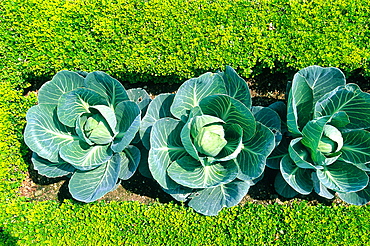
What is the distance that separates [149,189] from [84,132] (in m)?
1.18

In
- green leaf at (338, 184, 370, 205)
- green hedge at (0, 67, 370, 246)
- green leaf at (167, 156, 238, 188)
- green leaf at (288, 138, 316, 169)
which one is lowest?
green hedge at (0, 67, 370, 246)

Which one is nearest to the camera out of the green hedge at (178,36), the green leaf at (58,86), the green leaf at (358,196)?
the green leaf at (358,196)

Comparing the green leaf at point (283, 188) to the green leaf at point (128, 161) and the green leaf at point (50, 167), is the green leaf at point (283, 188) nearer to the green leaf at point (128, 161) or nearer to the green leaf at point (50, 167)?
the green leaf at point (128, 161)

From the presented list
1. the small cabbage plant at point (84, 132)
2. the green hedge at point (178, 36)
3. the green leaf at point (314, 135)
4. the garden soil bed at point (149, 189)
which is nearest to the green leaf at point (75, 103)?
the small cabbage plant at point (84, 132)

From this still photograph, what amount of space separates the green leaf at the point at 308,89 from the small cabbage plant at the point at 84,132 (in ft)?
5.71

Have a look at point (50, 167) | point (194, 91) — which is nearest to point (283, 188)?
point (194, 91)

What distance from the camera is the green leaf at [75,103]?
3576 mm

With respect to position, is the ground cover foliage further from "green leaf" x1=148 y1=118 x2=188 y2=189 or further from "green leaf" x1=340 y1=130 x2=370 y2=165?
"green leaf" x1=340 y1=130 x2=370 y2=165

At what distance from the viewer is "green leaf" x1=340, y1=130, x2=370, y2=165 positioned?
340cm

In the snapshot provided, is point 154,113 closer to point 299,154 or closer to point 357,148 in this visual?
point 299,154

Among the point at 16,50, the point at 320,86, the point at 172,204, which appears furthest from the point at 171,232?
the point at 16,50

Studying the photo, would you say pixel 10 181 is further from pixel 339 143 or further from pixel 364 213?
pixel 364 213

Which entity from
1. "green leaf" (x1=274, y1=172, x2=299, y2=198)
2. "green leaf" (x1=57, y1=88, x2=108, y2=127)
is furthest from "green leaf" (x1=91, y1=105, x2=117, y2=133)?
"green leaf" (x1=274, y1=172, x2=299, y2=198)

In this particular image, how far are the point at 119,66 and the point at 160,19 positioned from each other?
0.84 meters
